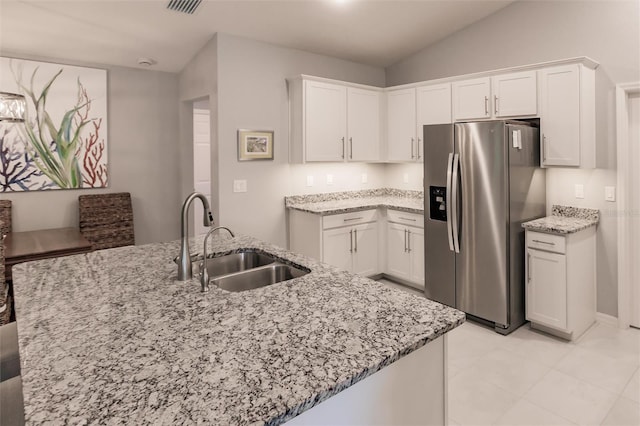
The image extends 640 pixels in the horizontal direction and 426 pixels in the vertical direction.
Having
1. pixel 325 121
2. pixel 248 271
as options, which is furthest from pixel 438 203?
pixel 248 271

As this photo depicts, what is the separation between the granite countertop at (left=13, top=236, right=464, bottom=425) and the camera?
870mm

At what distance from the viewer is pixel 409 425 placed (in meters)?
1.26

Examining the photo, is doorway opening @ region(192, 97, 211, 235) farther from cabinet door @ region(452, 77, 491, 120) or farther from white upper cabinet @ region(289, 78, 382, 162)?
cabinet door @ region(452, 77, 491, 120)

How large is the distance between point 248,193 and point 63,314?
2691 mm

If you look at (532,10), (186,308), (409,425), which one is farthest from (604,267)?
(186,308)

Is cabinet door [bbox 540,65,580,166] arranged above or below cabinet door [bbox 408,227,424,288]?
above

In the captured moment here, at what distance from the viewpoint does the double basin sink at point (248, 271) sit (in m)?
1.91

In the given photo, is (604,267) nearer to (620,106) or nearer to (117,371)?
(620,106)

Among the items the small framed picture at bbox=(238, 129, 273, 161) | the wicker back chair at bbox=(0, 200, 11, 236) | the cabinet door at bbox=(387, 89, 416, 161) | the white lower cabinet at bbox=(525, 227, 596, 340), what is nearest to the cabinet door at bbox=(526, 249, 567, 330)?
the white lower cabinet at bbox=(525, 227, 596, 340)

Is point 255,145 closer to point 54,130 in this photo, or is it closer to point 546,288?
point 54,130

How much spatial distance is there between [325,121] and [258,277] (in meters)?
2.60

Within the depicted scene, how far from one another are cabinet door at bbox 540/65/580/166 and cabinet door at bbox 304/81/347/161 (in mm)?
1943

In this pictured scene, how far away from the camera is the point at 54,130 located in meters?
3.94

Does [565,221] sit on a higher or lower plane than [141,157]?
lower
